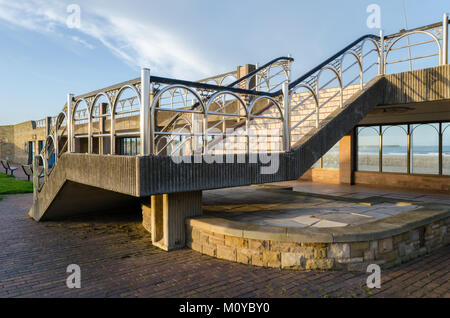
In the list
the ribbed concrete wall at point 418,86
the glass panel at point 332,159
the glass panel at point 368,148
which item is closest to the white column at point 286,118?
the ribbed concrete wall at point 418,86

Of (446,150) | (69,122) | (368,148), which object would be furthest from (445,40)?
(69,122)

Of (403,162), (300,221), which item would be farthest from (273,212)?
(403,162)

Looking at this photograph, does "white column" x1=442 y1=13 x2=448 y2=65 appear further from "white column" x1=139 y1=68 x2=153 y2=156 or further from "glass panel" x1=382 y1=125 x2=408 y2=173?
"white column" x1=139 y1=68 x2=153 y2=156

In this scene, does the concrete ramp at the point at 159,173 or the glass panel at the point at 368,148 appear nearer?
the concrete ramp at the point at 159,173

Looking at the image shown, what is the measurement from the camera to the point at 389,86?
29.3 feet

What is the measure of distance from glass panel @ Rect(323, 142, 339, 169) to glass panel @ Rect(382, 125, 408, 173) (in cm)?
198

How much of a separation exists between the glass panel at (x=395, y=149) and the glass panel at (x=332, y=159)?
6.50ft

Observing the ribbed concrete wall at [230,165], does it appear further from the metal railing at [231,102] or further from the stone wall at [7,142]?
the stone wall at [7,142]

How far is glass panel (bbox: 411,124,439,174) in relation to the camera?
38.8ft

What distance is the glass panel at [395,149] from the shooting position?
12562 mm

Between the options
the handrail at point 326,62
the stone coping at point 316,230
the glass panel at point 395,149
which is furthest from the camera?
the glass panel at point 395,149

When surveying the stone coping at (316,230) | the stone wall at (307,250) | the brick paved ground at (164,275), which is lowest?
the brick paved ground at (164,275)
